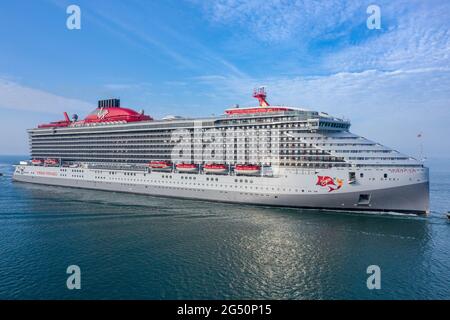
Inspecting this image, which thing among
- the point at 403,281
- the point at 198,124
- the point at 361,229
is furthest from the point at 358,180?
the point at 198,124

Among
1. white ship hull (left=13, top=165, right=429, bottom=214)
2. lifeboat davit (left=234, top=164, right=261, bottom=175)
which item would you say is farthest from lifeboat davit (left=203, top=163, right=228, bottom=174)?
lifeboat davit (left=234, top=164, right=261, bottom=175)

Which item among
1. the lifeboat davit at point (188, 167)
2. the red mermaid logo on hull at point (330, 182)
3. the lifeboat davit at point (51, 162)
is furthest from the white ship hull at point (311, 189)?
the lifeboat davit at point (51, 162)

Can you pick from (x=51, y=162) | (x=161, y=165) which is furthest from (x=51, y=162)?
(x=161, y=165)

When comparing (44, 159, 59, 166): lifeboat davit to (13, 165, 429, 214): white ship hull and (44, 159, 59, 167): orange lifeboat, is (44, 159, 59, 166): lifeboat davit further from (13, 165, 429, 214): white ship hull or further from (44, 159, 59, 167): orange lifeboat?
(13, 165, 429, 214): white ship hull

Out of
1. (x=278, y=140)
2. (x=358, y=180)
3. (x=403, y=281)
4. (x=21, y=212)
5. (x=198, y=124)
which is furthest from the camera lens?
(x=198, y=124)

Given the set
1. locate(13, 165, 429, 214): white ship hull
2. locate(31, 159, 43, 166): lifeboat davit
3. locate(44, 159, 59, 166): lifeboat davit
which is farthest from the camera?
locate(31, 159, 43, 166): lifeboat davit
